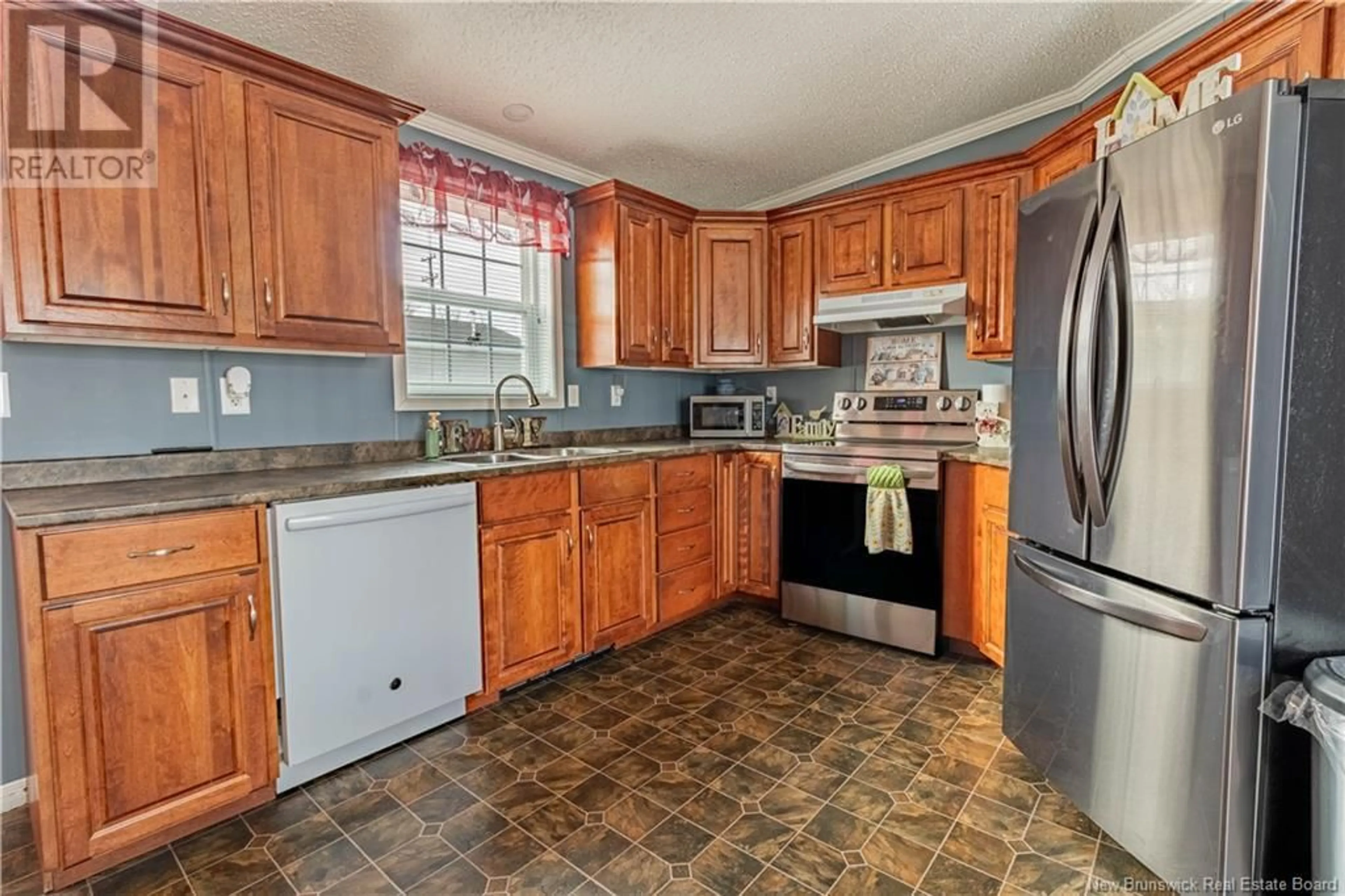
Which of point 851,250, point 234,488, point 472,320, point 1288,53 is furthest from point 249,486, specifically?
point 1288,53

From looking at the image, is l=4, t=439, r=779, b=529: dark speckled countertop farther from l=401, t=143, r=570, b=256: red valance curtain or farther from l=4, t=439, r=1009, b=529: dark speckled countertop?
l=401, t=143, r=570, b=256: red valance curtain

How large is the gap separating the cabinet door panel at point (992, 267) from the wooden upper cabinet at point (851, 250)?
0.47 metres

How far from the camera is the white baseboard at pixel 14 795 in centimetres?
178

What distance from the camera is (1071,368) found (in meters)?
1.62

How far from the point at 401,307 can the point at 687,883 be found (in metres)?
2.07

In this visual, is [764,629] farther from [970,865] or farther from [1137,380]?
[1137,380]

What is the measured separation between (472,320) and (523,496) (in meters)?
1.09

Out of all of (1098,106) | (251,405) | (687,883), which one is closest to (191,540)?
(251,405)

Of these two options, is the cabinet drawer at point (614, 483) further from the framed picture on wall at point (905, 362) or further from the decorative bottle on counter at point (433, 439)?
the framed picture on wall at point (905, 362)

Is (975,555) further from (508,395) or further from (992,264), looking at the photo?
(508,395)

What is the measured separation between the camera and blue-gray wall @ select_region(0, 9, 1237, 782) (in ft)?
5.95

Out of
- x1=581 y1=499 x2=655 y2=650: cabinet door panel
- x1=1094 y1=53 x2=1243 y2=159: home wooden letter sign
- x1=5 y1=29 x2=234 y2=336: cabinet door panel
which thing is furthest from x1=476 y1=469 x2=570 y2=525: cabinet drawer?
x1=1094 y1=53 x2=1243 y2=159: home wooden letter sign

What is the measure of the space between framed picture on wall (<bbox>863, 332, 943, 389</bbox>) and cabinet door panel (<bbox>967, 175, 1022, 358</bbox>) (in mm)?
351

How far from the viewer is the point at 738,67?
96.6 inches
